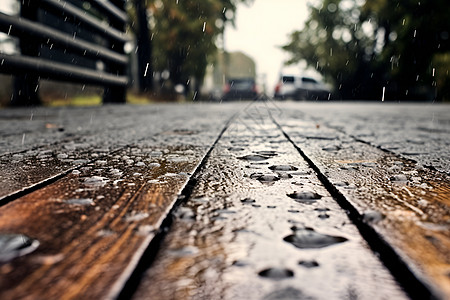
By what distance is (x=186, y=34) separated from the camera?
676 inches

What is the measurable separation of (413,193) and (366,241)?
0.33 m

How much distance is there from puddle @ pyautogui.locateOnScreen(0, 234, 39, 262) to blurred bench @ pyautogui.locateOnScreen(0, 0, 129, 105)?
275cm

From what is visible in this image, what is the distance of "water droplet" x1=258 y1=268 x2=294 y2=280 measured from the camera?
48 cm

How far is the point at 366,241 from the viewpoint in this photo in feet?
1.92

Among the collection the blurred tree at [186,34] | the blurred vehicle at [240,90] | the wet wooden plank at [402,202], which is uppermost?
the blurred tree at [186,34]

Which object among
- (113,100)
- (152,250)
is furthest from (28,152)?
(113,100)

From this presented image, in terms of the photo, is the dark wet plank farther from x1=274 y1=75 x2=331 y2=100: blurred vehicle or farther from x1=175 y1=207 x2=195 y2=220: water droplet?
x1=274 y1=75 x2=331 y2=100: blurred vehicle

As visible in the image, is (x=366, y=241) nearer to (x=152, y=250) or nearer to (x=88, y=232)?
(x=152, y=250)

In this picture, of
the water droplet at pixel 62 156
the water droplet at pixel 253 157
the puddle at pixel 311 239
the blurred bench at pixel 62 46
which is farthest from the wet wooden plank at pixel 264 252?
the blurred bench at pixel 62 46

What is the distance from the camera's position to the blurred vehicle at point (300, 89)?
62.5 ft

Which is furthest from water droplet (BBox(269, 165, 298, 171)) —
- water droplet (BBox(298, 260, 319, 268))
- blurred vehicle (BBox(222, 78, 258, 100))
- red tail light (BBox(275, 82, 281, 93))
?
red tail light (BBox(275, 82, 281, 93))

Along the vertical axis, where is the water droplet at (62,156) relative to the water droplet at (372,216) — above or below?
below

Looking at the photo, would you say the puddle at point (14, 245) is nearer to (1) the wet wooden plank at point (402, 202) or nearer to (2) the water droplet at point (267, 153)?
(1) the wet wooden plank at point (402, 202)

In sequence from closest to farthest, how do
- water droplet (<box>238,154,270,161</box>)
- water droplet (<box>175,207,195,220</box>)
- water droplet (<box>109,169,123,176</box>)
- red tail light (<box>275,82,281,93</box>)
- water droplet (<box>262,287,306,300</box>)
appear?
water droplet (<box>262,287,306,300</box>) → water droplet (<box>175,207,195,220</box>) → water droplet (<box>109,169,123,176</box>) → water droplet (<box>238,154,270,161</box>) → red tail light (<box>275,82,281,93</box>)
